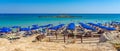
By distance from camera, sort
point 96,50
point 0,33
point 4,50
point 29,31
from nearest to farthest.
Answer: point 4,50, point 96,50, point 0,33, point 29,31

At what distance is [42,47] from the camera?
26.6 ft

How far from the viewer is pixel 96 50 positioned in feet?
25.7

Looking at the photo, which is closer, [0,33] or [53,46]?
[53,46]

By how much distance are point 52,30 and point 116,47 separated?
721 inches

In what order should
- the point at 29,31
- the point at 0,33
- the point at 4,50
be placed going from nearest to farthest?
the point at 4,50
the point at 0,33
the point at 29,31

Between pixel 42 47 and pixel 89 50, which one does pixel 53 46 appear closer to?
pixel 42 47

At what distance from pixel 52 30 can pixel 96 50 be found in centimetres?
1862

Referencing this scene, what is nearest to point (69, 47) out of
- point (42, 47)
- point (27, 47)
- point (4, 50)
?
point (42, 47)

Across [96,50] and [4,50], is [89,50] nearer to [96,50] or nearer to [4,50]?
[96,50]

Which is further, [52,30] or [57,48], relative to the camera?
[52,30]

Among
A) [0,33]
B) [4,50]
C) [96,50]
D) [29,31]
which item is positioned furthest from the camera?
[29,31]

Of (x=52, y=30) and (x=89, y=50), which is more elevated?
(x=89, y=50)

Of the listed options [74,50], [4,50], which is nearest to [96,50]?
[74,50]

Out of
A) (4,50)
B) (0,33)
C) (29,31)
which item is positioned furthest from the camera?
(29,31)
